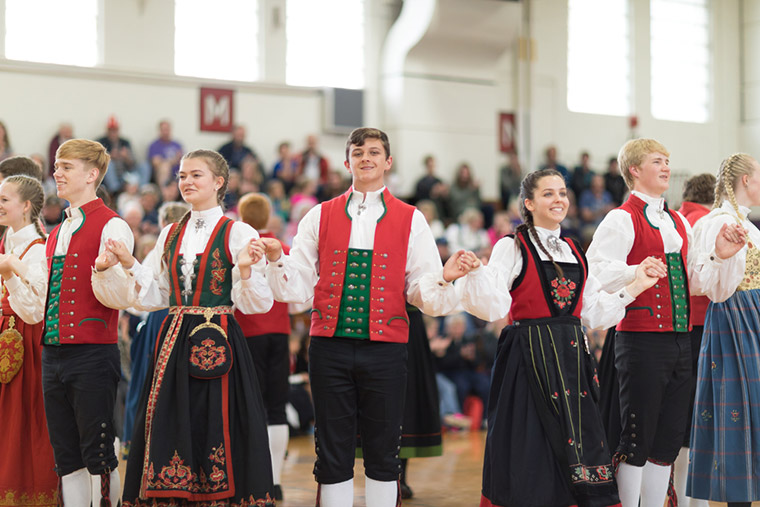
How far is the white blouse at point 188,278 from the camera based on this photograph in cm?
392

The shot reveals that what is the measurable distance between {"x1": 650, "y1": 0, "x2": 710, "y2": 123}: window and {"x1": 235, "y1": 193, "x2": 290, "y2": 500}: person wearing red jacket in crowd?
12.1m

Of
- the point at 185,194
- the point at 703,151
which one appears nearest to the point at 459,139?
the point at 703,151

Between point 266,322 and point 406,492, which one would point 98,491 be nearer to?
Result: point 266,322

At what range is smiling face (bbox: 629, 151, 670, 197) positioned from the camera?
4.50 meters

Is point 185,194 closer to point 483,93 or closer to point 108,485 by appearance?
point 108,485

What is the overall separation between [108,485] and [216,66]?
882 centimetres

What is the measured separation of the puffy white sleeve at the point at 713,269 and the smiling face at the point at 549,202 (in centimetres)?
77

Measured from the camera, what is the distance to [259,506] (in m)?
3.87

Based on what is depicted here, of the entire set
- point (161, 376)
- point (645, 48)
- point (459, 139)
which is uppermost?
point (645, 48)

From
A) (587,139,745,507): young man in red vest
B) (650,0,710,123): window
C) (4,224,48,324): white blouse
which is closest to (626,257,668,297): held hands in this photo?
(587,139,745,507): young man in red vest

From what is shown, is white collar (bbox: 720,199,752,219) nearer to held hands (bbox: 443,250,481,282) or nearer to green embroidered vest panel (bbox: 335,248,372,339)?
held hands (bbox: 443,250,481,282)

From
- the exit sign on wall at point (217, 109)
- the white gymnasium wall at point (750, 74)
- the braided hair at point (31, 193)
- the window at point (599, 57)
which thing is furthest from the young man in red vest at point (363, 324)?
the white gymnasium wall at point (750, 74)

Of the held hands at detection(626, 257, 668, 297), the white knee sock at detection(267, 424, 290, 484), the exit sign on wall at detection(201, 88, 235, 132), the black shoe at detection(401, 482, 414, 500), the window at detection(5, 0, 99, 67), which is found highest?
the window at detection(5, 0, 99, 67)

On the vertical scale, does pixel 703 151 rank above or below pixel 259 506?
above
